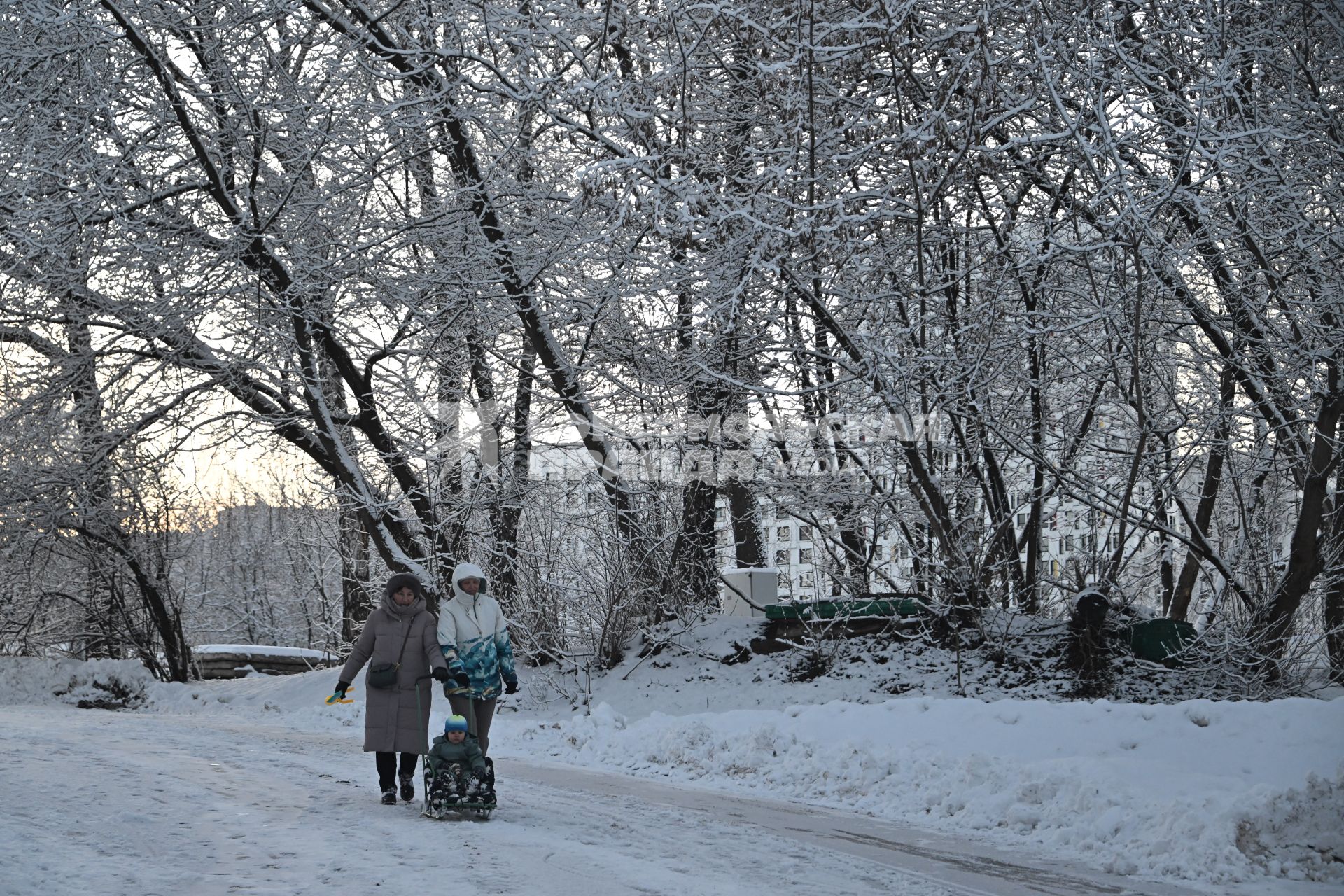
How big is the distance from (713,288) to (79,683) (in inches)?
619

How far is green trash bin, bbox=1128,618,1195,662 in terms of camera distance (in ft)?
46.1

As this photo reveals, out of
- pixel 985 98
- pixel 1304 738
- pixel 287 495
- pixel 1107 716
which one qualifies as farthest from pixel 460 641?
pixel 287 495

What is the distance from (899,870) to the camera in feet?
22.8

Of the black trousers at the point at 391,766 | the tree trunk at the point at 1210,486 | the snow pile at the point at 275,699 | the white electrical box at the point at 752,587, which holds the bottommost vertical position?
the snow pile at the point at 275,699

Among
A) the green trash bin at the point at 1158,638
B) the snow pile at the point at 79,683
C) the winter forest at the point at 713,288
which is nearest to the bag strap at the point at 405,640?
the winter forest at the point at 713,288

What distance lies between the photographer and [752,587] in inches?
730

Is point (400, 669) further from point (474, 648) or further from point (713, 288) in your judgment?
point (713, 288)

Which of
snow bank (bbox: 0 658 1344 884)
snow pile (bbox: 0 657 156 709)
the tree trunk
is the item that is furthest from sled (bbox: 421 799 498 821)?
snow pile (bbox: 0 657 156 709)

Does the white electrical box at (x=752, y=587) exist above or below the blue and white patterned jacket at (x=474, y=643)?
above

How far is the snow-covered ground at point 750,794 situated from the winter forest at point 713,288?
12.0 ft

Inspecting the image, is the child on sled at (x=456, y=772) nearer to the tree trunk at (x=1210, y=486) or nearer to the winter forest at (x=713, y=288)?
the winter forest at (x=713, y=288)

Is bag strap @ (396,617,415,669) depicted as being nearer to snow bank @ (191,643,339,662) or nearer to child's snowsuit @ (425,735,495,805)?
child's snowsuit @ (425,735,495,805)

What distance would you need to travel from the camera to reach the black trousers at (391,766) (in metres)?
8.95

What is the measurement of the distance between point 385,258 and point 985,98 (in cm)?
882
